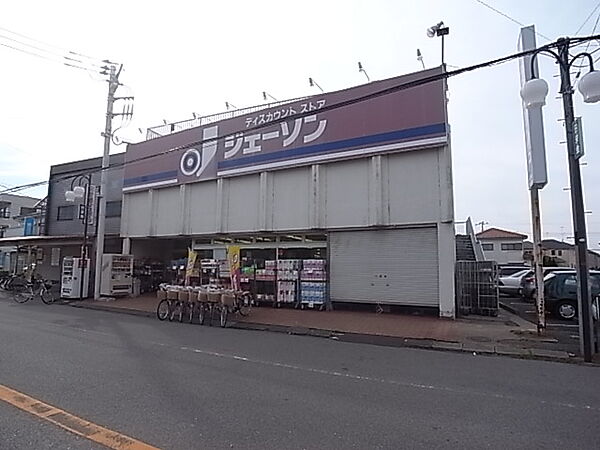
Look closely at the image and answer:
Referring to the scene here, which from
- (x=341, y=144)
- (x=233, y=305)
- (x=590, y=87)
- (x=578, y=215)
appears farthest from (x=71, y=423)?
(x=341, y=144)

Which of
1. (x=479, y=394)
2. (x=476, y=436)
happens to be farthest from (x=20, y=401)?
(x=479, y=394)

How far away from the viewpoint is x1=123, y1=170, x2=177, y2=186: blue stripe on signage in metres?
21.0

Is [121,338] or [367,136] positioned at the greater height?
[367,136]

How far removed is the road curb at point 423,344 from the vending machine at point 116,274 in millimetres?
9359

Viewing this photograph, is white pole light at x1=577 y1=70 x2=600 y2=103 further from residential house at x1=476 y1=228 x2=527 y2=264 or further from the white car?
residential house at x1=476 y1=228 x2=527 y2=264

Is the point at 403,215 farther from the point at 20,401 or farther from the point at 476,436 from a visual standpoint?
the point at 20,401

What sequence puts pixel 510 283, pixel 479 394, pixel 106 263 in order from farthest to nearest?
1. pixel 510 283
2. pixel 106 263
3. pixel 479 394

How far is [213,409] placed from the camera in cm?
510

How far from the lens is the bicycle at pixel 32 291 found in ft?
64.9

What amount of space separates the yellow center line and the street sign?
9559 millimetres

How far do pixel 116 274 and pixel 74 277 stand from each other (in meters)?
1.74

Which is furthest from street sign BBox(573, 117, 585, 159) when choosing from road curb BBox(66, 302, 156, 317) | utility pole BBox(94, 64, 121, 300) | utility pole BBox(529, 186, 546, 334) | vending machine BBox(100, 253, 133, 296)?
vending machine BBox(100, 253, 133, 296)

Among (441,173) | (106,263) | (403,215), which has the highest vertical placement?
(441,173)

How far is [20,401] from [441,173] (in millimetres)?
12448
